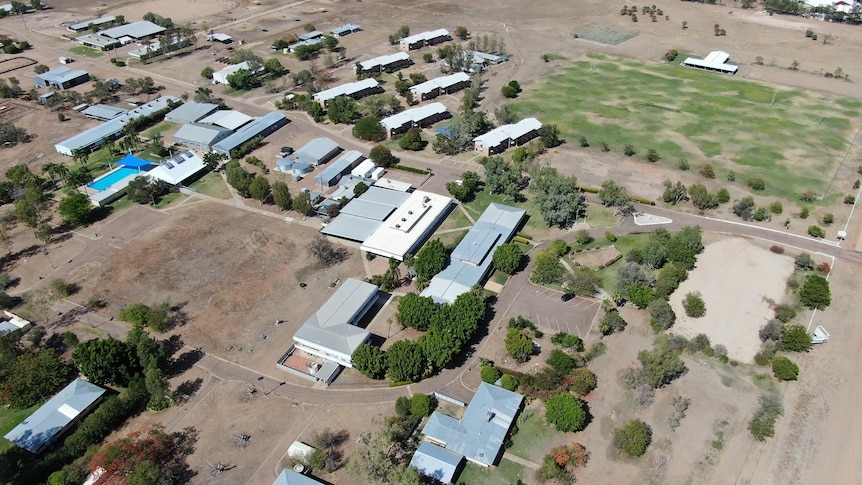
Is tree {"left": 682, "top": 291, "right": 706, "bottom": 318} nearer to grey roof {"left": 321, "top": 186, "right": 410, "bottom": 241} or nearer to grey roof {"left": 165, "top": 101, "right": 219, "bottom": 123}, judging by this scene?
grey roof {"left": 321, "top": 186, "right": 410, "bottom": 241}

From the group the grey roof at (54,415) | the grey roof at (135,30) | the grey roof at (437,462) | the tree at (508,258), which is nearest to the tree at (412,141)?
the tree at (508,258)

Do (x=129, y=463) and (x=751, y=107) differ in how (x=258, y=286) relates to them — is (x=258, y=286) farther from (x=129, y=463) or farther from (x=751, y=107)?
(x=751, y=107)

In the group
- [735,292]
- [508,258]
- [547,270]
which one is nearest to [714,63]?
[735,292]

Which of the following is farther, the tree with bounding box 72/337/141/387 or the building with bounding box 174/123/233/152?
the building with bounding box 174/123/233/152

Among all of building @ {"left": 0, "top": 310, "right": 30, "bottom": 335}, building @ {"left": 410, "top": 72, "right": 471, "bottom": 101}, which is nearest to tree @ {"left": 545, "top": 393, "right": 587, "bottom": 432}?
building @ {"left": 0, "top": 310, "right": 30, "bottom": 335}

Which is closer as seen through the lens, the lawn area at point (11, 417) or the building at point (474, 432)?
the building at point (474, 432)

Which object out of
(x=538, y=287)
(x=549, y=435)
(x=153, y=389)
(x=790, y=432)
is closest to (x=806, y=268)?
(x=790, y=432)

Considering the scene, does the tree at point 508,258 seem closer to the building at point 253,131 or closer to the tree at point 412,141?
the tree at point 412,141
